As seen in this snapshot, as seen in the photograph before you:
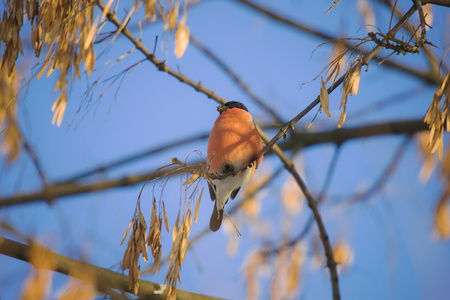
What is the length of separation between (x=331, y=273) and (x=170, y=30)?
1.26m

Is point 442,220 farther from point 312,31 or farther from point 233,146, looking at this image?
point 312,31

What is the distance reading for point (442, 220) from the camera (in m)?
1.36

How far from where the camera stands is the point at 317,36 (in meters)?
2.37

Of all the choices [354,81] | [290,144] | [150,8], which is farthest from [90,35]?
[290,144]

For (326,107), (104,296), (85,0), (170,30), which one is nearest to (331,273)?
(104,296)

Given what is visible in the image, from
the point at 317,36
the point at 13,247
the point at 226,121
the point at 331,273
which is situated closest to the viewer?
the point at 13,247

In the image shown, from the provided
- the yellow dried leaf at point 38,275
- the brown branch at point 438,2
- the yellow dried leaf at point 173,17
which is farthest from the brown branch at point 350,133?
the yellow dried leaf at point 38,275

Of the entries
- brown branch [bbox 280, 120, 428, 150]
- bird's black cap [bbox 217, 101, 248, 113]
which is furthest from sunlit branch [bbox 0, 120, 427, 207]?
bird's black cap [bbox 217, 101, 248, 113]

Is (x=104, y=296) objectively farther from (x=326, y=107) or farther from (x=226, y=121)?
(x=226, y=121)

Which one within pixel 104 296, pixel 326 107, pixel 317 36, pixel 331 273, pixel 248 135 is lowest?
pixel 104 296

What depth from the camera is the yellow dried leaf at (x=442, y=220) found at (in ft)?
4.41

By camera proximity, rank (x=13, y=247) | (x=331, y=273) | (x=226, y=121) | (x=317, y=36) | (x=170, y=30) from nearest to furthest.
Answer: (x=170, y=30) < (x=13, y=247) < (x=331, y=273) < (x=226, y=121) < (x=317, y=36)

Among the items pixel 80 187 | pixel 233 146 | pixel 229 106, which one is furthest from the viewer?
pixel 229 106

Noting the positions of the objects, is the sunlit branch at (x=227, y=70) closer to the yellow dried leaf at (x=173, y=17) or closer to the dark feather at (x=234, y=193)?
the dark feather at (x=234, y=193)
